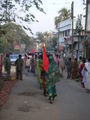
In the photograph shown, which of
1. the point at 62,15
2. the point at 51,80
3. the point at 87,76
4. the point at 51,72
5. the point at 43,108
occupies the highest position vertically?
the point at 62,15

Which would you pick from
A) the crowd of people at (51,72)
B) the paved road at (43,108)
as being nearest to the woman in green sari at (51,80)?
the crowd of people at (51,72)

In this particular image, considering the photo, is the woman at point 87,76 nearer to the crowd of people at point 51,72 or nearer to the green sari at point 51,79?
the crowd of people at point 51,72

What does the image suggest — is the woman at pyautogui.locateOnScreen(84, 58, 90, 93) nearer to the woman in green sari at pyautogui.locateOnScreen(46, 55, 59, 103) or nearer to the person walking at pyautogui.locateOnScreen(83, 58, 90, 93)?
the person walking at pyautogui.locateOnScreen(83, 58, 90, 93)

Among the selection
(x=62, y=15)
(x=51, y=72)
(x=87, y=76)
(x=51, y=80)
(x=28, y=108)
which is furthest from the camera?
(x=62, y=15)

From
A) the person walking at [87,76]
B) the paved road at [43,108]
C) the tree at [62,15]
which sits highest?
the tree at [62,15]

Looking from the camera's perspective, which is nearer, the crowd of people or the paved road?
the paved road

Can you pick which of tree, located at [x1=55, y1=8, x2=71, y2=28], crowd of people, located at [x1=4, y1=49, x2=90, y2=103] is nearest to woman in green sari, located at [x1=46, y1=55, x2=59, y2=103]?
crowd of people, located at [x1=4, y1=49, x2=90, y2=103]

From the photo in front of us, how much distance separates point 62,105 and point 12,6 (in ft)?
24.5

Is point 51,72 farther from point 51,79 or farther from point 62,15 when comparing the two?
point 62,15

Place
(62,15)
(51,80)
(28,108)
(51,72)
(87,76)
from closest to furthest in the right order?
(28,108), (51,80), (51,72), (87,76), (62,15)

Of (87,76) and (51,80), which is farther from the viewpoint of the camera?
(87,76)

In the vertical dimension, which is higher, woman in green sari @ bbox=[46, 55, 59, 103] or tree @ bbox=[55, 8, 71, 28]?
tree @ bbox=[55, 8, 71, 28]

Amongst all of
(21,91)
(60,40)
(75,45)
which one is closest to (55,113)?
(21,91)

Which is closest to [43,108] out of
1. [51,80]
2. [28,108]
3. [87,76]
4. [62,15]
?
[28,108]
